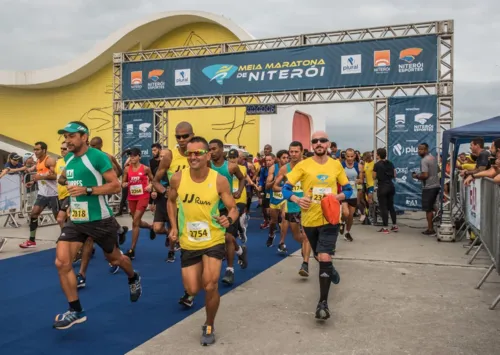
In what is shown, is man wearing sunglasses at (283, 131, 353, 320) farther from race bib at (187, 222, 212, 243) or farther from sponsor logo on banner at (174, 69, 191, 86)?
sponsor logo on banner at (174, 69, 191, 86)

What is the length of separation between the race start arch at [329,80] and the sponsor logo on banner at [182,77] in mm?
35

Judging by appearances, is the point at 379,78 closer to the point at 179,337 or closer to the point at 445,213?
the point at 445,213

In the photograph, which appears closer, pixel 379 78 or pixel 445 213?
pixel 445 213

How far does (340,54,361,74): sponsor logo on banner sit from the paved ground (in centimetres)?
746

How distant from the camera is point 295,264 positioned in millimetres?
7629

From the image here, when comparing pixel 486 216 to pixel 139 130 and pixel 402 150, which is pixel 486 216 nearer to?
pixel 402 150

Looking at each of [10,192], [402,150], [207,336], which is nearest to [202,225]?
[207,336]

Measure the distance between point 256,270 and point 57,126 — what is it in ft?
90.2

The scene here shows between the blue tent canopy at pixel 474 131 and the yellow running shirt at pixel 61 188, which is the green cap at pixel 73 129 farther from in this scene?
the blue tent canopy at pixel 474 131

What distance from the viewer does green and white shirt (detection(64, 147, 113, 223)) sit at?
4668 mm

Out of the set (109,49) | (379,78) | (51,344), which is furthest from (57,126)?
(51,344)

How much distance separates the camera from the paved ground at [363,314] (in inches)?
161

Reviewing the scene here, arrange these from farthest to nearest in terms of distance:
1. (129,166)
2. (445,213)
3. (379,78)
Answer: (379,78) → (445,213) → (129,166)

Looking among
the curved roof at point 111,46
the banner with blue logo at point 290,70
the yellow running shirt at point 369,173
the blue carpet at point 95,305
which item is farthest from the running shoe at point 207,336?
the curved roof at point 111,46
